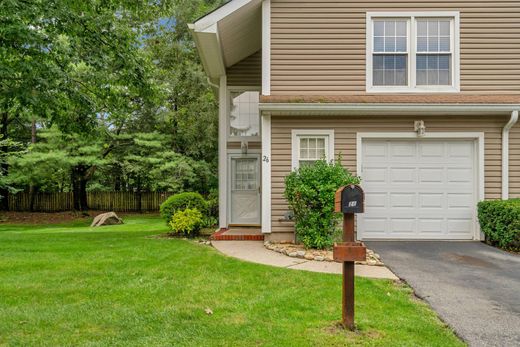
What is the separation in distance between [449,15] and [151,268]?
303 inches

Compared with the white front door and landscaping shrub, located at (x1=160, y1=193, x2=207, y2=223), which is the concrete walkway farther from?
the white front door

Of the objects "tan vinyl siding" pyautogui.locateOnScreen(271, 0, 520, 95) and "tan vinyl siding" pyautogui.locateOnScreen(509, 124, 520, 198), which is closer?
"tan vinyl siding" pyautogui.locateOnScreen(509, 124, 520, 198)

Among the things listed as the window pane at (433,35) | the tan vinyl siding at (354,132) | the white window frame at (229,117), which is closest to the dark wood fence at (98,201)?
the white window frame at (229,117)

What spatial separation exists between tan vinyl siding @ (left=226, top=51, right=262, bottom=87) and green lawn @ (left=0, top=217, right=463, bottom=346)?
5.47m

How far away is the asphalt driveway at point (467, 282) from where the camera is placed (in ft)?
12.0

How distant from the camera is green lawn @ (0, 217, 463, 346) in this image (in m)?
3.36

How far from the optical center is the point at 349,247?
349cm

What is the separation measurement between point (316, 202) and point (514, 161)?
4402mm

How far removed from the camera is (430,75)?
8.35 metres

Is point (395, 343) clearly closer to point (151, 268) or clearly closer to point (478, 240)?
point (151, 268)

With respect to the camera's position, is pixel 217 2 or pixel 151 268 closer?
pixel 151 268

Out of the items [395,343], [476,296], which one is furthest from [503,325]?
[395,343]

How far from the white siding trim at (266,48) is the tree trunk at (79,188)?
15.3 metres

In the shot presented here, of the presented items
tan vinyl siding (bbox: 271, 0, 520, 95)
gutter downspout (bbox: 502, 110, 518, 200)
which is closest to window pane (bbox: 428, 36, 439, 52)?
tan vinyl siding (bbox: 271, 0, 520, 95)
